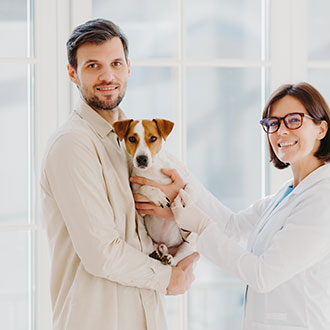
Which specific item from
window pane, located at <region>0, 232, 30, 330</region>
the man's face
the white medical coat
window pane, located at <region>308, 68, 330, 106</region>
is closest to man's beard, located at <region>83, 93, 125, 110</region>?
the man's face

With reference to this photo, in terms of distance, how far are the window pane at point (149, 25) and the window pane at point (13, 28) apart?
0.42 metres

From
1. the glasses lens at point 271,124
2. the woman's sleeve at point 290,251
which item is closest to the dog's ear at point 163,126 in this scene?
the glasses lens at point 271,124

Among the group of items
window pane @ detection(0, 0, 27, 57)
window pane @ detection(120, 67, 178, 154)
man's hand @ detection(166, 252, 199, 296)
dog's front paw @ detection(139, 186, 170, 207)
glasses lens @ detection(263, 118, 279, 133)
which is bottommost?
man's hand @ detection(166, 252, 199, 296)

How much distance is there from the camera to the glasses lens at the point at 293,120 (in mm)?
1672

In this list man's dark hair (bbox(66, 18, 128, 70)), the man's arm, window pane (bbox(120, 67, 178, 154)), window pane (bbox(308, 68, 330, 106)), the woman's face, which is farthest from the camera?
window pane (bbox(308, 68, 330, 106))

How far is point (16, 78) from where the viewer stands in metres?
2.27

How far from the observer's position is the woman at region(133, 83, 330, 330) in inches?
61.4

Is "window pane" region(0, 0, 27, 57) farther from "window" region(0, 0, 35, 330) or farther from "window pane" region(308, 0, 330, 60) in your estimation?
"window pane" region(308, 0, 330, 60)

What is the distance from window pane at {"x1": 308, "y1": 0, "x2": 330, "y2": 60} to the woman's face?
90 cm

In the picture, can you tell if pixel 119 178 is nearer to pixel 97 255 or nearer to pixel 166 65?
pixel 97 255

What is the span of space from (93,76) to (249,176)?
1134 mm

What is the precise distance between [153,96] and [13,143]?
0.70m

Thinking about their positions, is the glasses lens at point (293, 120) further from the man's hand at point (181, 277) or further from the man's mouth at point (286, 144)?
the man's hand at point (181, 277)

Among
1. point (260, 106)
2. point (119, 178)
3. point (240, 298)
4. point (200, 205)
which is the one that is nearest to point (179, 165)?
point (200, 205)
